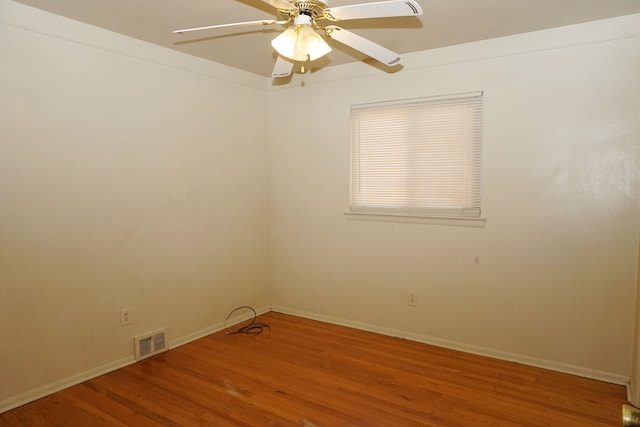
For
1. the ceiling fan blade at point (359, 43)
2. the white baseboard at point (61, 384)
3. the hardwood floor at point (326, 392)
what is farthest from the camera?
the white baseboard at point (61, 384)

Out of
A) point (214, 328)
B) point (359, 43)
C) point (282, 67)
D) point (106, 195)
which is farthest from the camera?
point (214, 328)

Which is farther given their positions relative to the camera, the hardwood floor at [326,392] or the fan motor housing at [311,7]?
the hardwood floor at [326,392]

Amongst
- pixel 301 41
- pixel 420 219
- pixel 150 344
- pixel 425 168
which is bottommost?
pixel 150 344

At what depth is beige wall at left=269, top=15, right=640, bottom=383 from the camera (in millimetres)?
2725

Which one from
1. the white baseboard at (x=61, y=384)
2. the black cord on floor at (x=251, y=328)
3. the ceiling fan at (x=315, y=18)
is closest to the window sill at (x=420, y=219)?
the black cord on floor at (x=251, y=328)

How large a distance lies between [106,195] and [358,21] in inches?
84.3

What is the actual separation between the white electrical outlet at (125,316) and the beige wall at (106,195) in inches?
1.3

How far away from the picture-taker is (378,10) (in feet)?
5.44

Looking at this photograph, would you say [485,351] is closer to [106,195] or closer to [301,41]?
[301,41]

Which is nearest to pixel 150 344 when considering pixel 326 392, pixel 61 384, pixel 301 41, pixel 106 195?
pixel 61 384

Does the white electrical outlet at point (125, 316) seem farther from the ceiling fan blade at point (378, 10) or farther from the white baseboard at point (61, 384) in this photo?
the ceiling fan blade at point (378, 10)

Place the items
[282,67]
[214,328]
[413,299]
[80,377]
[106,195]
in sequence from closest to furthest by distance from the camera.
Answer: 1. [282,67]
2. [80,377]
3. [106,195]
4. [413,299]
5. [214,328]

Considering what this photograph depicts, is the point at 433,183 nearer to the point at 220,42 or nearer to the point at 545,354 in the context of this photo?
the point at 545,354

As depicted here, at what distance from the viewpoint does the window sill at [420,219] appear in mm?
3213
